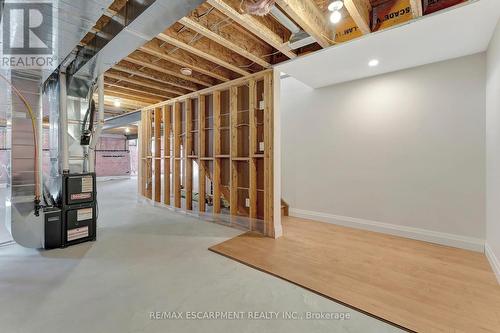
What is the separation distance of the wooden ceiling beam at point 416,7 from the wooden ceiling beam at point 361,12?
14.5 inches

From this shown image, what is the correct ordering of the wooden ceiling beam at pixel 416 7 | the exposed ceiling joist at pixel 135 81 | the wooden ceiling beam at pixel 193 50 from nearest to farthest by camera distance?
the wooden ceiling beam at pixel 416 7 < the wooden ceiling beam at pixel 193 50 < the exposed ceiling joist at pixel 135 81

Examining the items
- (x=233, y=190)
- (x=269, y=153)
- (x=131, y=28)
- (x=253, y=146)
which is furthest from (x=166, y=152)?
(x=131, y=28)

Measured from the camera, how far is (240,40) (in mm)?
2682

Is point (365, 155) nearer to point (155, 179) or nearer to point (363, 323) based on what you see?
point (363, 323)

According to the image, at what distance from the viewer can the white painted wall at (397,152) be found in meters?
2.82

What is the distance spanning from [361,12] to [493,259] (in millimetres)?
2858

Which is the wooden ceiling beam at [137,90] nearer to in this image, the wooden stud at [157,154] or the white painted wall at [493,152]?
the wooden stud at [157,154]

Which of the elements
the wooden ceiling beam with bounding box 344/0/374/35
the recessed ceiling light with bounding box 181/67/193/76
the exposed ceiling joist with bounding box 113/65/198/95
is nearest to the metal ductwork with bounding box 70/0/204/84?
the exposed ceiling joist with bounding box 113/65/198/95

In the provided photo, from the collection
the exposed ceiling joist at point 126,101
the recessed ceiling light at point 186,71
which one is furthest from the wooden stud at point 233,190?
the exposed ceiling joist at point 126,101

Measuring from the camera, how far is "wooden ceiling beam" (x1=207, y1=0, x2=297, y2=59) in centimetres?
192

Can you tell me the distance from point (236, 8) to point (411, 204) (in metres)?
3.41

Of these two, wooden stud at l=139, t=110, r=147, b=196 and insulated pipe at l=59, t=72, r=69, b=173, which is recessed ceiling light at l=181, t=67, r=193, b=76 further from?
wooden stud at l=139, t=110, r=147, b=196

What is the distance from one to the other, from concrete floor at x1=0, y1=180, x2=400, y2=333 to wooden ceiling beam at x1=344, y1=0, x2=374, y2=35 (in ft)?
8.21

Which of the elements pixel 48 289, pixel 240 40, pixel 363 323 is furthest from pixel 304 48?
pixel 48 289
